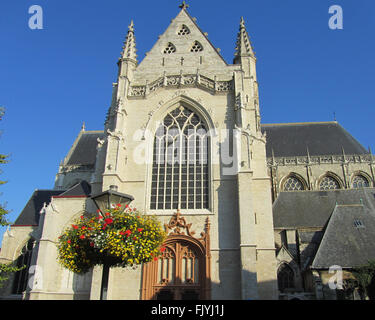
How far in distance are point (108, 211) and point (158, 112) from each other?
37.1 ft

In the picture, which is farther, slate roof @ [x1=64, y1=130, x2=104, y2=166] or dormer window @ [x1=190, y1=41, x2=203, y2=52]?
slate roof @ [x1=64, y1=130, x2=104, y2=166]

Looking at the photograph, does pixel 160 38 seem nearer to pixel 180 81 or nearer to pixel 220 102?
pixel 180 81

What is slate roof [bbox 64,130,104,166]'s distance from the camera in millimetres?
28344

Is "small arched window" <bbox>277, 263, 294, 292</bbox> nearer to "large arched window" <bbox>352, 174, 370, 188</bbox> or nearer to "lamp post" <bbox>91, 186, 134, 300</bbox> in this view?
"large arched window" <bbox>352, 174, 370, 188</bbox>

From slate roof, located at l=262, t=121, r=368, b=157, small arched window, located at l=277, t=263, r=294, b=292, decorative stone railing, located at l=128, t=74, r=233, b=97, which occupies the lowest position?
small arched window, located at l=277, t=263, r=294, b=292

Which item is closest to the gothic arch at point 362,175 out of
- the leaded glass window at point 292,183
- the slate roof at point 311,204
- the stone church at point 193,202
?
the slate roof at point 311,204

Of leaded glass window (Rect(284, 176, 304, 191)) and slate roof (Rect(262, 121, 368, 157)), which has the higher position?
slate roof (Rect(262, 121, 368, 157))

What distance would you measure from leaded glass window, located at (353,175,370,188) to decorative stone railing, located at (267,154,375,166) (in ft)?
4.51

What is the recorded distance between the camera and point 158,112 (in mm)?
18328

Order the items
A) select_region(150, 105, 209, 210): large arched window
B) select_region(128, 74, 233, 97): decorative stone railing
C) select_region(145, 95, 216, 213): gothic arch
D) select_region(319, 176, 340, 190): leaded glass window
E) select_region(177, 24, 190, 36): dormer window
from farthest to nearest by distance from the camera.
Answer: select_region(319, 176, 340, 190): leaded glass window, select_region(177, 24, 190, 36): dormer window, select_region(128, 74, 233, 97): decorative stone railing, select_region(145, 95, 216, 213): gothic arch, select_region(150, 105, 209, 210): large arched window

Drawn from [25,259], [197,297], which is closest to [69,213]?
[25,259]

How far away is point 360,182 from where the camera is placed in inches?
1145

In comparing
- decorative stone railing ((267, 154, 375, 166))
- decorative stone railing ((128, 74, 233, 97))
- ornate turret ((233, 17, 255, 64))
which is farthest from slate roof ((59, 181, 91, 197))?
decorative stone railing ((267, 154, 375, 166))

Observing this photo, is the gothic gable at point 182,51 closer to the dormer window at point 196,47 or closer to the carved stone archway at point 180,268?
the dormer window at point 196,47
